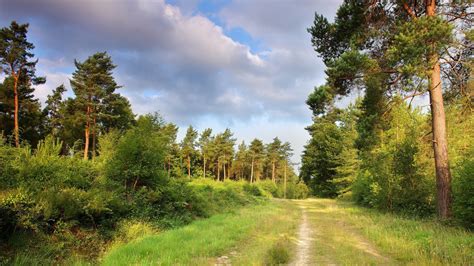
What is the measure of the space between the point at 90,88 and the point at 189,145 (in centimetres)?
3872

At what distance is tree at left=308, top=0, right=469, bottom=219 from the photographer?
1097 centimetres

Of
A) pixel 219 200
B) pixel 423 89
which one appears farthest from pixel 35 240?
pixel 219 200

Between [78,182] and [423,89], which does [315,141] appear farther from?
[78,182]

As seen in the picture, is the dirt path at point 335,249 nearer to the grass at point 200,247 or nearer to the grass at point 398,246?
the grass at point 398,246

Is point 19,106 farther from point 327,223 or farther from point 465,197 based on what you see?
point 465,197

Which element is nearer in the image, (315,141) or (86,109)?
(86,109)

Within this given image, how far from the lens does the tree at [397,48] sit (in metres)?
11.0

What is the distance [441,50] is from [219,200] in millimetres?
18047

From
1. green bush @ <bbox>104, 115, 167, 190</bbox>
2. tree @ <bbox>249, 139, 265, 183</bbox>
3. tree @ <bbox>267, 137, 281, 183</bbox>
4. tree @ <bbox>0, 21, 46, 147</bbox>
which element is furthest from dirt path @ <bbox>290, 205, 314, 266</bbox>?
tree @ <bbox>267, 137, 281, 183</bbox>

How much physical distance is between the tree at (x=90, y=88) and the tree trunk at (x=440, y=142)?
35.7m

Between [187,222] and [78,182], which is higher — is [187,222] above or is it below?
below

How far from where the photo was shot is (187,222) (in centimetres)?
1516

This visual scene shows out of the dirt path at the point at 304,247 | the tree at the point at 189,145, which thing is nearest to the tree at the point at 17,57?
the dirt path at the point at 304,247

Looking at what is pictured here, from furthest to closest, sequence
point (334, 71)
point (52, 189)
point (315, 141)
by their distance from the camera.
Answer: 1. point (315, 141)
2. point (334, 71)
3. point (52, 189)
